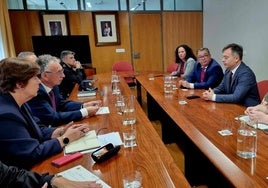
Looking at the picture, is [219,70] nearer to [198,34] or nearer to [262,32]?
[262,32]

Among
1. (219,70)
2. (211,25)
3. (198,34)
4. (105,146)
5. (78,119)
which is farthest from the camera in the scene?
(198,34)

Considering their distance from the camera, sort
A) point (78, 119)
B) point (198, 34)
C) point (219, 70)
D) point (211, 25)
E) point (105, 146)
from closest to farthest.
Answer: point (105, 146) < point (78, 119) < point (219, 70) < point (211, 25) < point (198, 34)

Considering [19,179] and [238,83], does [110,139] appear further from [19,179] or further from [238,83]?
[238,83]

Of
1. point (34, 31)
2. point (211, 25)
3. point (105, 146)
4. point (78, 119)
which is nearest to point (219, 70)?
point (78, 119)

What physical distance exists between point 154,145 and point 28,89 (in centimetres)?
80

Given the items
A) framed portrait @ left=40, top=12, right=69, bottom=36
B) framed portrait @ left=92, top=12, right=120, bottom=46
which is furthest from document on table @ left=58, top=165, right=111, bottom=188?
framed portrait @ left=92, top=12, right=120, bottom=46

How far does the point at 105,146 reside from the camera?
1300 millimetres

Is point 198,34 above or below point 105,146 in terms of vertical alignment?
above

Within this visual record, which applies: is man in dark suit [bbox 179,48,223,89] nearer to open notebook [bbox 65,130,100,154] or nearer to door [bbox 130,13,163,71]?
open notebook [bbox 65,130,100,154]

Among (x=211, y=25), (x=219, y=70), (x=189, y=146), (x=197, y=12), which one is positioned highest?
(x=197, y=12)

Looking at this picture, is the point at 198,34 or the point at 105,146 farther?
the point at 198,34

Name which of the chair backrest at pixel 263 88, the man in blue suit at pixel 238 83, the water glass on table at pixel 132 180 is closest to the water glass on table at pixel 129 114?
the water glass on table at pixel 132 180

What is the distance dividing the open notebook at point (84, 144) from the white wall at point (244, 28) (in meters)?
4.06

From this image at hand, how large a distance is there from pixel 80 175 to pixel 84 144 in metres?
0.33
